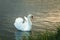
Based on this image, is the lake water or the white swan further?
the white swan

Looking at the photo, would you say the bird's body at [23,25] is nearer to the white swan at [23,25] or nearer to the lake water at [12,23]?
the white swan at [23,25]

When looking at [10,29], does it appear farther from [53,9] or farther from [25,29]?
[53,9]

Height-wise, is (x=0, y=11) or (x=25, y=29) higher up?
(x=0, y=11)

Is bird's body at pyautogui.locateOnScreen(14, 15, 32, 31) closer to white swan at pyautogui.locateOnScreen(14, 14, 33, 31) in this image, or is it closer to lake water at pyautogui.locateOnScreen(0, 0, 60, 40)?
white swan at pyautogui.locateOnScreen(14, 14, 33, 31)

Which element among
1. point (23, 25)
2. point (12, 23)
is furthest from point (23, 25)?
point (12, 23)

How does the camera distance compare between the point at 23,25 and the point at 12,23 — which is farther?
the point at 12,23

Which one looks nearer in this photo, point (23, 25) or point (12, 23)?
point (23, 25)

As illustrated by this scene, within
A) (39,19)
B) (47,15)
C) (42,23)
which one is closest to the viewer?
(42,23)

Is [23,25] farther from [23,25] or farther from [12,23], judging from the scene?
[12,23]

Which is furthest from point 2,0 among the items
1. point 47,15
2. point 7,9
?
point 47,15

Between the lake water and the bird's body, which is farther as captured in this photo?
the bird's body

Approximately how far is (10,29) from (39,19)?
1357 millimetres

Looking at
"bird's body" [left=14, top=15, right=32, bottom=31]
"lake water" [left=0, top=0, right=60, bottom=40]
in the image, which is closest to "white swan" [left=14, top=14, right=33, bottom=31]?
"bird's body" [left=14, top=15, right=32, bottom=31]

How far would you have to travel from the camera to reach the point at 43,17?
716 centimetres
